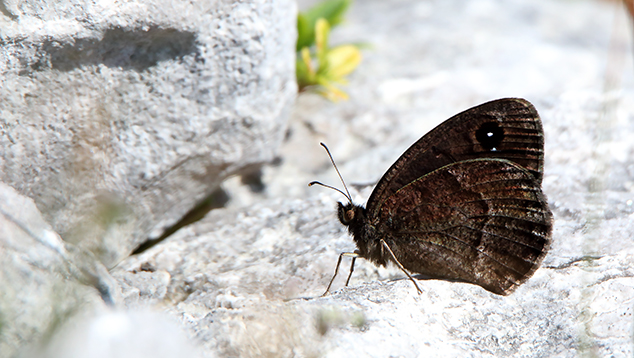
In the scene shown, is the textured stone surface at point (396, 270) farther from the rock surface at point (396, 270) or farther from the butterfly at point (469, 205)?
the butterfly at point (469, 205)

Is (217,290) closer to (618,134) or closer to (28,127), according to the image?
(28,127)

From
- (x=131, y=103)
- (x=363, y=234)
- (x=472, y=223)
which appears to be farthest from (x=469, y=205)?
(x=131, y=103)

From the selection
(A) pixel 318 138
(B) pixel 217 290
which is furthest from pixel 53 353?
(A) pixel 318 138

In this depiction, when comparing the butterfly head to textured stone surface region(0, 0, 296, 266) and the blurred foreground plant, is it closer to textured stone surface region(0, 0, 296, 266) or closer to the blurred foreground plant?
textured stone surface region(0, 0, 296, 266)

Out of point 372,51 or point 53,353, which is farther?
point 372,51

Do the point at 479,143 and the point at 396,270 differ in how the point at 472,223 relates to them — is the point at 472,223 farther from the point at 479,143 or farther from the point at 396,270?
the point at 396,270

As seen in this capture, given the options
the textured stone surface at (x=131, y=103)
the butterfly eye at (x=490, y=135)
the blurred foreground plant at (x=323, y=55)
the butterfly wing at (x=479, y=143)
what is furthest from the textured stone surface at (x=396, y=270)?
the butterfly eye at (x=490, y=135)
